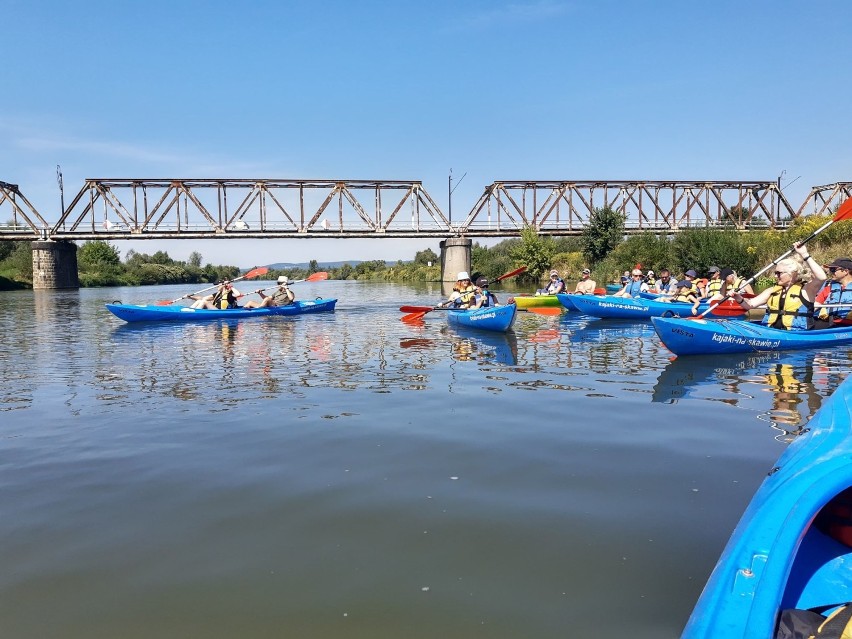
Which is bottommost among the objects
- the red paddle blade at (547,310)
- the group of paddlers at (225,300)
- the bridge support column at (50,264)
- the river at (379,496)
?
the river at (379,496)

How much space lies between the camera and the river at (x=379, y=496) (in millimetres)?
3469

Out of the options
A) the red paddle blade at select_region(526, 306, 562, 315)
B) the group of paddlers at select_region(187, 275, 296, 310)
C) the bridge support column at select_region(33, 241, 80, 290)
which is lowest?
the red paddle blade at select_region(526, 306, 562, 315)

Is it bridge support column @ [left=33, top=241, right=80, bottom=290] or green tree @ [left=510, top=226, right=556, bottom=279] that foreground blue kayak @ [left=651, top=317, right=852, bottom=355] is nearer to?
green tree @ [left=510, top=226, right=556, bottom=279]

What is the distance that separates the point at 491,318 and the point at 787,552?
44.0 ft

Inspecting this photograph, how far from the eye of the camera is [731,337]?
37.9 feet

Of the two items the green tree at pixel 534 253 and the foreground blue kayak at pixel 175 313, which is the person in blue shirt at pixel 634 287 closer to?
the foreground blue kayak at pixel 175 313

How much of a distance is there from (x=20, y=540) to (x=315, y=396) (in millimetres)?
4721

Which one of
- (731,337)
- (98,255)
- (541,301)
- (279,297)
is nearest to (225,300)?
(279,297)

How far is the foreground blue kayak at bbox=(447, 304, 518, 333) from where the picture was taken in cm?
1559

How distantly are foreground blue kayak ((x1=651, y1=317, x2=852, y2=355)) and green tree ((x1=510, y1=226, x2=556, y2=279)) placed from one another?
40.7 metres

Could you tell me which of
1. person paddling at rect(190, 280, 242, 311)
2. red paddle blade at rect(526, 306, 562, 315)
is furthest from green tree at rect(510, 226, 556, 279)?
person paddling at rect(190, 280, 242, 311)

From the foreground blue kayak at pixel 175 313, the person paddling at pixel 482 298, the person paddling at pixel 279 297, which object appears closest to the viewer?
the person paddling at pixel 482 298

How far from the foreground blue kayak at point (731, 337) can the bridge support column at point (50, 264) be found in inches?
2344

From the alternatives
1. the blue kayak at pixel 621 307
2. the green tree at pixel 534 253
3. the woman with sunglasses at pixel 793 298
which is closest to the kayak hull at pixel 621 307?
the blue kayak at pixel 621 307
